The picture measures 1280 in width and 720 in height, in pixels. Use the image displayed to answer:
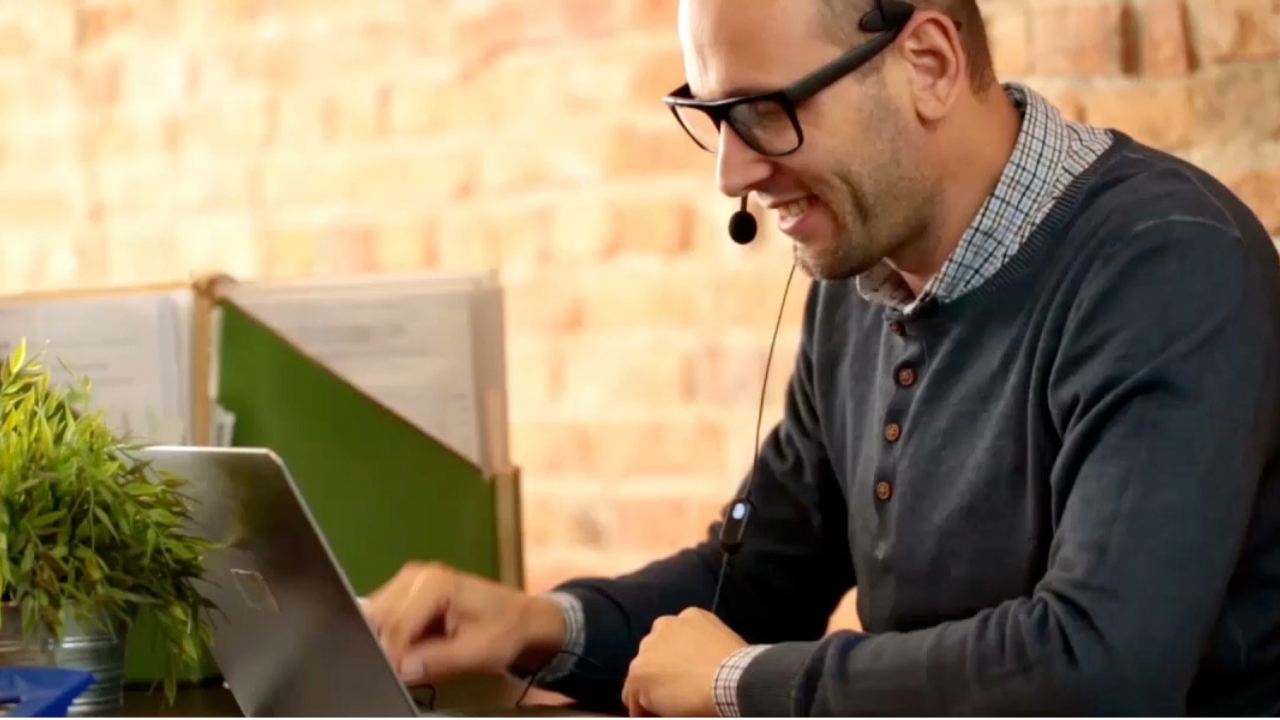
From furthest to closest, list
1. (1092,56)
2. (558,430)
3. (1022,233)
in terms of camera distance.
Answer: (558,430), (1092,56), (1022,233)

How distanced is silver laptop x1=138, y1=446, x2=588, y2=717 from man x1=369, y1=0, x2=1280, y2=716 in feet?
0.47

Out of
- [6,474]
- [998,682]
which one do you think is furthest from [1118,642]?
[6,474]

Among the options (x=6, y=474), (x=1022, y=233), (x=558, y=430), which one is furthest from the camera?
(x=558, y=430)

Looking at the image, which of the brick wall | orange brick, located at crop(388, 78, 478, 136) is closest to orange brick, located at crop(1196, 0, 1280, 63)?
the brick wall

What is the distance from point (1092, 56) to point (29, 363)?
1.09 m

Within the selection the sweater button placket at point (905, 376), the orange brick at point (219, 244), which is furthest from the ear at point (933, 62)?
the orange brick at point (219, 244)

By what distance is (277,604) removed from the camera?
1.29m

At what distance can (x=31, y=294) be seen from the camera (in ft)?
5.94

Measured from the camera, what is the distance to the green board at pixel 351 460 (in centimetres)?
175

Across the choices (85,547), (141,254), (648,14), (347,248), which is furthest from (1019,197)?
(141,254)

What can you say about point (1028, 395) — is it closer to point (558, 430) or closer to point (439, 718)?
point (439, 718)

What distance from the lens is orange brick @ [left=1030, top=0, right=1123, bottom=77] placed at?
1775 millimetres

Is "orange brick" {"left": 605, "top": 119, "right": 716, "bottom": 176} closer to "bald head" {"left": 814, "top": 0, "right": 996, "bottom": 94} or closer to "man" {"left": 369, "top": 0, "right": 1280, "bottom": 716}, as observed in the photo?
"man" {"left": 369, "top": 0, "right": 1280, "bottom": 716}

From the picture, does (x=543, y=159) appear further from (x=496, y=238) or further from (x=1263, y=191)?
(x=1263, y=191)
